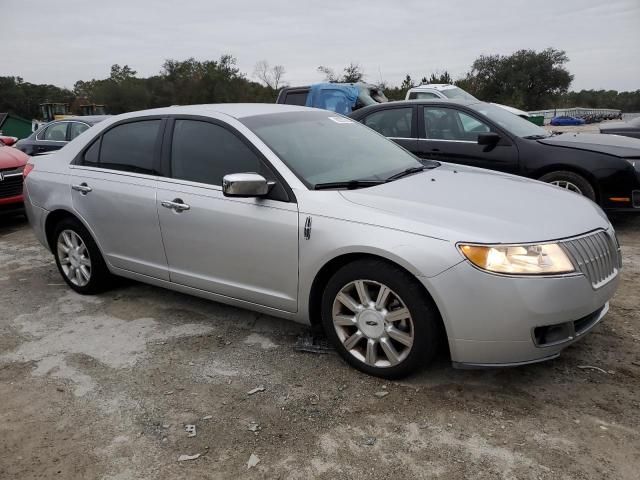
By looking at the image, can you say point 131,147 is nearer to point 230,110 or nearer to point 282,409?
point 230,110

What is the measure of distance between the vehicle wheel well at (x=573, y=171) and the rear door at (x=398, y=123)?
153cm

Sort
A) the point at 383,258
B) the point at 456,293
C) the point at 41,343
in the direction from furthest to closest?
the point at 41,343, the point at 383,258, the point at 456,293

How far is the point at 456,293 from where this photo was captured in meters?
2.66

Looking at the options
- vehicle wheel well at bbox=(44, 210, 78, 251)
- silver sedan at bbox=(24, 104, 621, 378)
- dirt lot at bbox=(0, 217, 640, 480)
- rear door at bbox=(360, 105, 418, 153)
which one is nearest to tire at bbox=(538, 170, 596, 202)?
rear door at bbox=(360, 105, 418, 153)

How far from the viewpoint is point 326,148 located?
11.9 ft

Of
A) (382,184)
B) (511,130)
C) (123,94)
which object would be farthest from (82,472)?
(123,94)

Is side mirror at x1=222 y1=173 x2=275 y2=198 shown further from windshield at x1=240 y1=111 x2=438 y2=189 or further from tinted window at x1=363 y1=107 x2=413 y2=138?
tinted window at x1=363 y1=107 x2=413 y2=138

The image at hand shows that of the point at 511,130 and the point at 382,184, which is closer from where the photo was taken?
the point at 382,184

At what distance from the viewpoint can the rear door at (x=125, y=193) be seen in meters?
3.92

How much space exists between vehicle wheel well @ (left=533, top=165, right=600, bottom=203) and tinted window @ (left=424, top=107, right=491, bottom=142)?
31.5 inches

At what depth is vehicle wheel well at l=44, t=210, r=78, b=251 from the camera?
180 inches

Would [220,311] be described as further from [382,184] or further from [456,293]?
[456,293]

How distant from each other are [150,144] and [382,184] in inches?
72.3

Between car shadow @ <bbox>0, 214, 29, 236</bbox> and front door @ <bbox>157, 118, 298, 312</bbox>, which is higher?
front door @ <bbox>157, 118, 298, 312</bbox>
